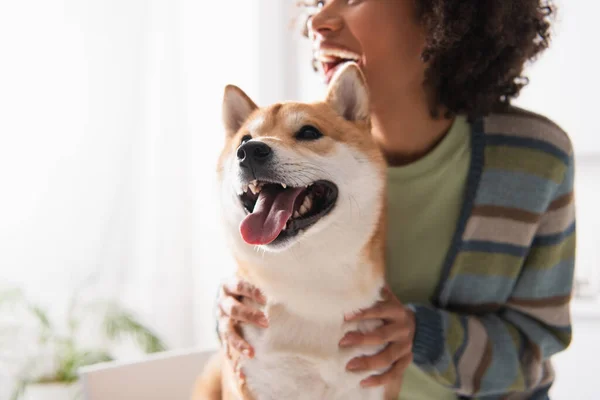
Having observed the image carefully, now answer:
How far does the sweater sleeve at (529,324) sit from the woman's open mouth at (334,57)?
0.47m

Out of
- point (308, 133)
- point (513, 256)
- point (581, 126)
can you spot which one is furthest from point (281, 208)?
point (581, 126)

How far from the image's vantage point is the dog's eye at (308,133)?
886mm

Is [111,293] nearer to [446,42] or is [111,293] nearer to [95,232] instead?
[95,232]

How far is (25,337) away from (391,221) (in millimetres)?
1161

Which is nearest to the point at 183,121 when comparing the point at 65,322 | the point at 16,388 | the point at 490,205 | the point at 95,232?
the point at 95,232

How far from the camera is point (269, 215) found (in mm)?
808

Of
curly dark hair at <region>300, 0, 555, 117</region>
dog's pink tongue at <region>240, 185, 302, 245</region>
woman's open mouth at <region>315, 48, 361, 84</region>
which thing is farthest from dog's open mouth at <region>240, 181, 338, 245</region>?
curly dark hair at <region>300, 0, 555, 117</region>

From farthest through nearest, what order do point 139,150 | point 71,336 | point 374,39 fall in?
1. point 139,150
2. point 71,336
3. point 374,39

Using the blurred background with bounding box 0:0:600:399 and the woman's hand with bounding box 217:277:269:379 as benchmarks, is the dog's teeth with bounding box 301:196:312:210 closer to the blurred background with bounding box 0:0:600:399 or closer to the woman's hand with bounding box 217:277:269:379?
the woman's hand with bounding box 217:277:269:379

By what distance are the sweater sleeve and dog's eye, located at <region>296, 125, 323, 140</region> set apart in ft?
1.30

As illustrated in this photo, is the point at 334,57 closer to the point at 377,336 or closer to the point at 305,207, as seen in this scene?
the point at 305,207

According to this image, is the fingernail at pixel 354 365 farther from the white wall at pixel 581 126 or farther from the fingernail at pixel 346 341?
the white wall at pixel 581 126

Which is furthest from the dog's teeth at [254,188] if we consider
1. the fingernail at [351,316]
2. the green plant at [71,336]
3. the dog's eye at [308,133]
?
the green plant at [71,336]

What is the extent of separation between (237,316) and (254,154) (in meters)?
0.28
